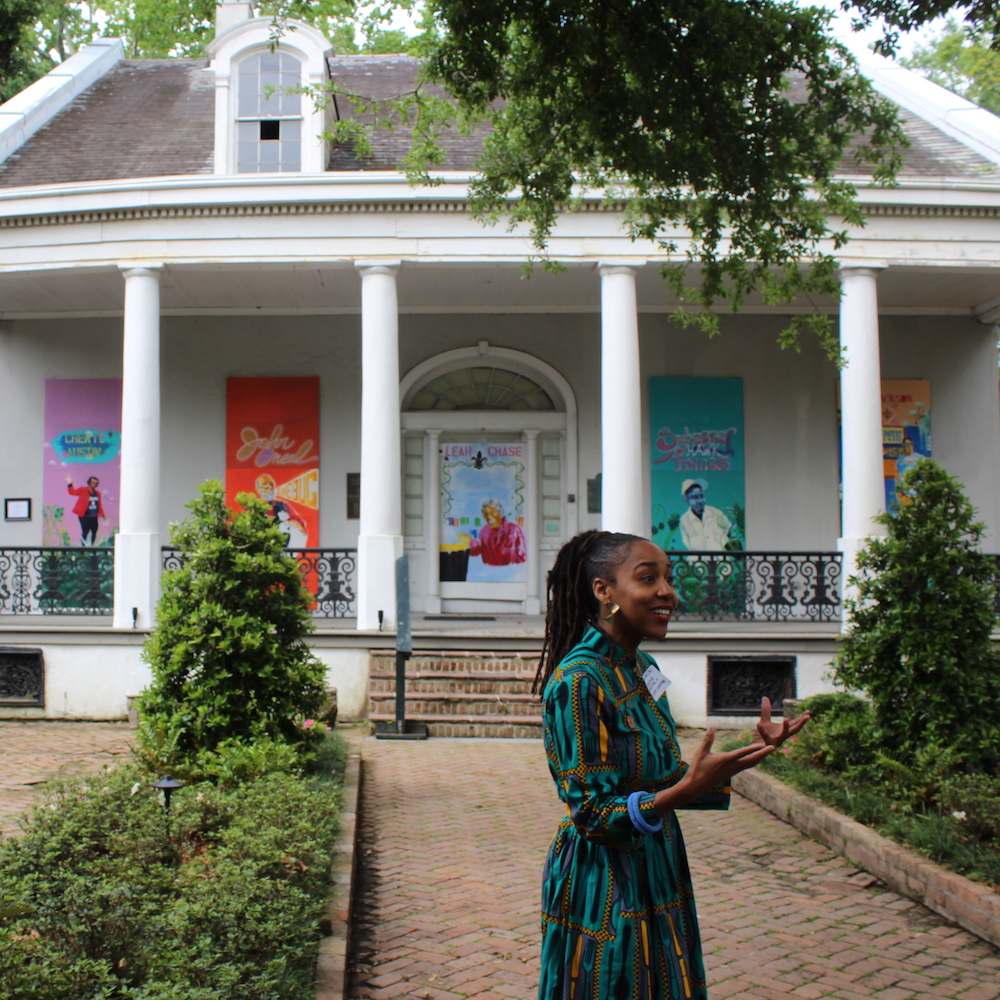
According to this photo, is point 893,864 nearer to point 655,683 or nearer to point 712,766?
point 655,683

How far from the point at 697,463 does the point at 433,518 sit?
3.99m

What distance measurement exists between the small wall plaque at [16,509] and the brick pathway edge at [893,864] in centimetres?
1181

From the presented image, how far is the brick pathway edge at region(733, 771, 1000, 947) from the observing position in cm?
520

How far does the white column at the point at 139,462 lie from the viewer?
12.2 m

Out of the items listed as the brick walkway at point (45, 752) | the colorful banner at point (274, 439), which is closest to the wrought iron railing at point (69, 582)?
the brick walkway at point (45, 752)

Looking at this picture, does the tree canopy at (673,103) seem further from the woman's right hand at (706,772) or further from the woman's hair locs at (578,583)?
the woman's right hand at (706,772)

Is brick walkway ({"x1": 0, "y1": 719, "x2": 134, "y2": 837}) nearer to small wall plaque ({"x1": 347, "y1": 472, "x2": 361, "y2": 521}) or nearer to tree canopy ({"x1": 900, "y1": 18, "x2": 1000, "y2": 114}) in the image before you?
small wall plaque ({"x1": 347, "y1": 472, "x2": 361, "y2": 521})

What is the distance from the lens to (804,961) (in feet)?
16.2

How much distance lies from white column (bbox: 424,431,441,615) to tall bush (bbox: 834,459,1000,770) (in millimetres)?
8474

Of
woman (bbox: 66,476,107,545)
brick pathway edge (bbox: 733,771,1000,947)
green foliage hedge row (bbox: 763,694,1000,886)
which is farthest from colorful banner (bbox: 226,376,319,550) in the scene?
brick pathway edge (bbox: 733,771,1000,947)

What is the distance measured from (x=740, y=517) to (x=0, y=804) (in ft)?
35.1

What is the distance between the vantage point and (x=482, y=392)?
15.8 m

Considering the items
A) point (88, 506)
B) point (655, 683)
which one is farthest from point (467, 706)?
point (655, 683)

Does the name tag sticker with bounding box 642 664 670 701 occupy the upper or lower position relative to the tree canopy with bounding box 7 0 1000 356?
lower
